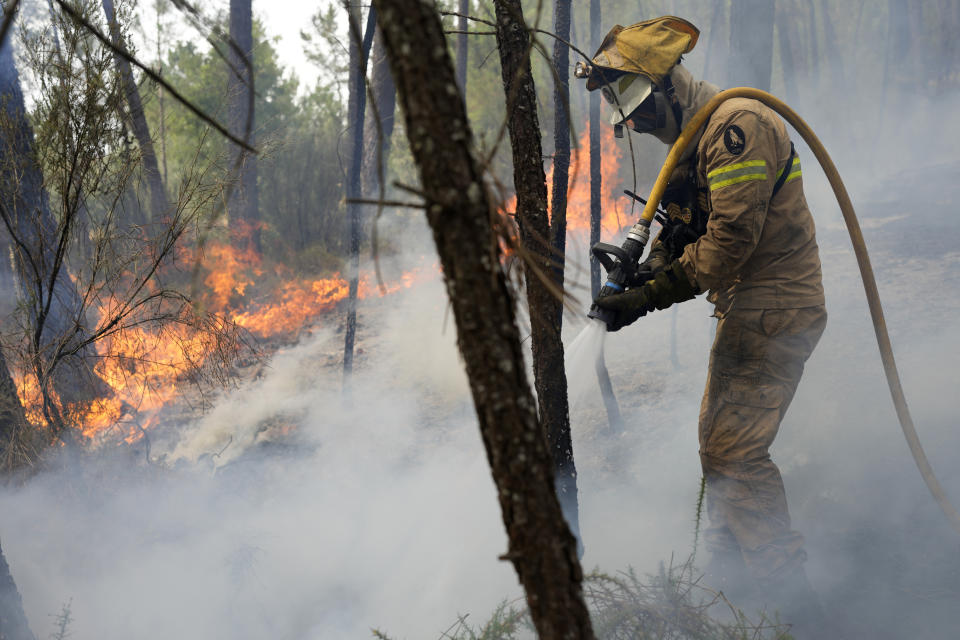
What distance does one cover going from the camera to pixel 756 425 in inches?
122

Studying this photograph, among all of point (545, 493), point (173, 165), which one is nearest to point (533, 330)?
point (545, 493)

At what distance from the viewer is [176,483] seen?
18.6 feet

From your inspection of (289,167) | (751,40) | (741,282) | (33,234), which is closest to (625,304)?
(741,282)

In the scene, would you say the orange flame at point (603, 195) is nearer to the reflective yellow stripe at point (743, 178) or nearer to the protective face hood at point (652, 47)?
the protective face hood at point (652, 47)

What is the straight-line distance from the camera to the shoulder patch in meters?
2.84

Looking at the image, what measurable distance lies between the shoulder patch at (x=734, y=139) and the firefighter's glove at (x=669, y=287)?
1.90ft

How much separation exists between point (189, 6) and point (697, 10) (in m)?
26.9

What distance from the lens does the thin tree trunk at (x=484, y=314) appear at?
1.14 meters

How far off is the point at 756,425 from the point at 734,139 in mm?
1399

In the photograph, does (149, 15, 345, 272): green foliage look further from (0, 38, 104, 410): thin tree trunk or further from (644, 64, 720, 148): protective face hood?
(644, 64, 720, 148): protective face hood

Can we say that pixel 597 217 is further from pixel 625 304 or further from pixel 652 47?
pixel 625 304

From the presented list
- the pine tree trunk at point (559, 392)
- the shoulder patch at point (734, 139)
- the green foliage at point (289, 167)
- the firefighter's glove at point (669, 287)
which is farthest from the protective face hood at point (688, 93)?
the green foliage at point (289, 167)

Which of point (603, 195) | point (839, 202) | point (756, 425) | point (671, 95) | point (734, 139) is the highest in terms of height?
point (603, 195)

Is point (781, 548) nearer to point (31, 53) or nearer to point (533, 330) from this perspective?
point (533, 330)
